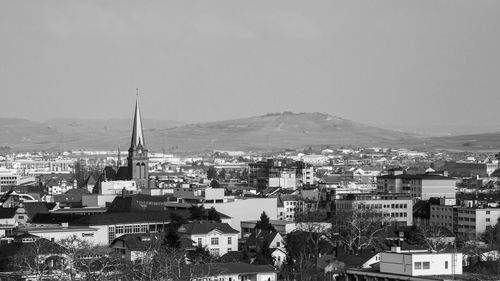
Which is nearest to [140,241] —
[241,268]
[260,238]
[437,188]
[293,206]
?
[260,238]

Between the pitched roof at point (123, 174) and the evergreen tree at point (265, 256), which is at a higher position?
the pitched roof at point (123, 174)

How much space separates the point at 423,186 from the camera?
323 feet

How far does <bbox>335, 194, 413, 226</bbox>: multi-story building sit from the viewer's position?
82625 millimetres

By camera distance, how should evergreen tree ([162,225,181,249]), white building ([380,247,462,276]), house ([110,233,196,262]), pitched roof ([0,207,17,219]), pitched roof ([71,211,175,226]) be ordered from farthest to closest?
pitched roof ([0,207,17,219]), pitched roof ([71,211,175,226]), evergreen tree ([162,225,181,249]), house ([110,233,196,262]), white building ([380,247,462,276])

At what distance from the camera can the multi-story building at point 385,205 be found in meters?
82.6

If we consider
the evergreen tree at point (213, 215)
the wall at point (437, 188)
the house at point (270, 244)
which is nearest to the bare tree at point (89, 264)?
the house at point (270, 244)

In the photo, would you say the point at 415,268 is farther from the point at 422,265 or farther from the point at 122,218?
the point at 122,218

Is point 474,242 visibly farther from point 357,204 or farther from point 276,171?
point 276,171

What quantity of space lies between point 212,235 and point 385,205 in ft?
76.2

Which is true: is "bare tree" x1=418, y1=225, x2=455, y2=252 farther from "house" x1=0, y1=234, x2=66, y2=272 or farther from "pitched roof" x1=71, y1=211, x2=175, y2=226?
"house" x1=0, y1=234, x2=66, y2=272

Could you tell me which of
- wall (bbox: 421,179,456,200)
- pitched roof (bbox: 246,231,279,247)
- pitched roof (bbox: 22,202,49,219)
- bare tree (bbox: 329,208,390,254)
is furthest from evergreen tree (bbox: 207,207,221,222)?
wall (bbox: 421,179,456,200)

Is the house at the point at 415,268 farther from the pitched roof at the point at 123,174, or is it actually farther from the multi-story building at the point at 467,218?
the pitched roof at the point at 123,174

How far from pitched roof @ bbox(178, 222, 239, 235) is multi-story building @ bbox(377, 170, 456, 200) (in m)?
35.0

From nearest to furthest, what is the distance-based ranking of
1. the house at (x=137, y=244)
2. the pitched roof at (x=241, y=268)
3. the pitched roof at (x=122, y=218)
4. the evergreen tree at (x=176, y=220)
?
the pitched roof at (x=241, y=268), the house at (x=137, y=244), the evergreen tree at (x=176, y=220), the pitched roof at (x=122, y=218)
